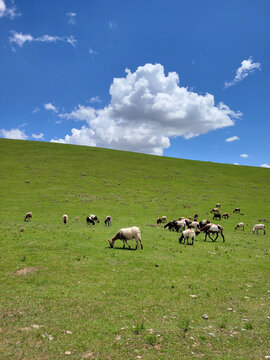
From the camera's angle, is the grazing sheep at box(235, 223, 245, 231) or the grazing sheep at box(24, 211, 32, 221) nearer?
the grazing sheep at box(24, 211, 32, 221)

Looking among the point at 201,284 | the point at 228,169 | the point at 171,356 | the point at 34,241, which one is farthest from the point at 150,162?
the point at 171,356

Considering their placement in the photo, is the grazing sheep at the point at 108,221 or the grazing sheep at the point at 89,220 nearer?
the grazing sheep at the point at 89,220

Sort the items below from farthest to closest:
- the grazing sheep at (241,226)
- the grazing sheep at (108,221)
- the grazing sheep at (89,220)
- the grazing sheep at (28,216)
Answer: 1. the grazing sheep at (241,226)
2. the grazing sheep at (28,216)
3. the grazing sheep at (108,221)
4. the grazing sheep at (89,220)

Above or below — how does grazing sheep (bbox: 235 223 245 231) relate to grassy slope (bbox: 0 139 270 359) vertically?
above

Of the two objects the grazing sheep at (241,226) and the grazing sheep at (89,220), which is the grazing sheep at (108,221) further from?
the grazing sheep at (241,226)

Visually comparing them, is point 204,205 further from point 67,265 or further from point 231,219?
point 67,265

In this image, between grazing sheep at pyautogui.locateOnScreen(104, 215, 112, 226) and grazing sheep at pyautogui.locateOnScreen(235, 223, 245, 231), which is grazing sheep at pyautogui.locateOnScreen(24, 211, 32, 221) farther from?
grazing sheep at pyautogui.locateOnScreen(235, 223, 245, 231)

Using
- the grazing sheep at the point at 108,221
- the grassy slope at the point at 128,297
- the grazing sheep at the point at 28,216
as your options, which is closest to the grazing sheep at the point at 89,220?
the grazing sheep at the point at 108,221

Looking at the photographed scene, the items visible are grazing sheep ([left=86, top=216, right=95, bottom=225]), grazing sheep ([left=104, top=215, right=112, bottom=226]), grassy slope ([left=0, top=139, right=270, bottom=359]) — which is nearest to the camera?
grassy slope ([left=0, top=139, right=270, bottom=359])

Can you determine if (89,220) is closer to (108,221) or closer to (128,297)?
(108,221)

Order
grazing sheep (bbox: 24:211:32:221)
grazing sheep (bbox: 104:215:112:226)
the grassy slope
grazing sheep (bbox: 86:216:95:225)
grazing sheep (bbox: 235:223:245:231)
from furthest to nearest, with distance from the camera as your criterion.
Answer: grazing sheep (bbox: 235:223:245:231) → grazing sheep (bbox: 24:211:32:221) → grazing sheep (bbox: 104:215:112:226) → grazing sheep (bbox: 86:216:95:225) → the grassy slope

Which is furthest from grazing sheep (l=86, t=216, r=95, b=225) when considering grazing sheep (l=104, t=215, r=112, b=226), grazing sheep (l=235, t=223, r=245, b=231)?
grazing sheep (l=235, t=223, r=245, b=231)

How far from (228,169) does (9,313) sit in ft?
283

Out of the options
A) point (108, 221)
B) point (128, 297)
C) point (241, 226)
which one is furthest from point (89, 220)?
point (241, 226)
